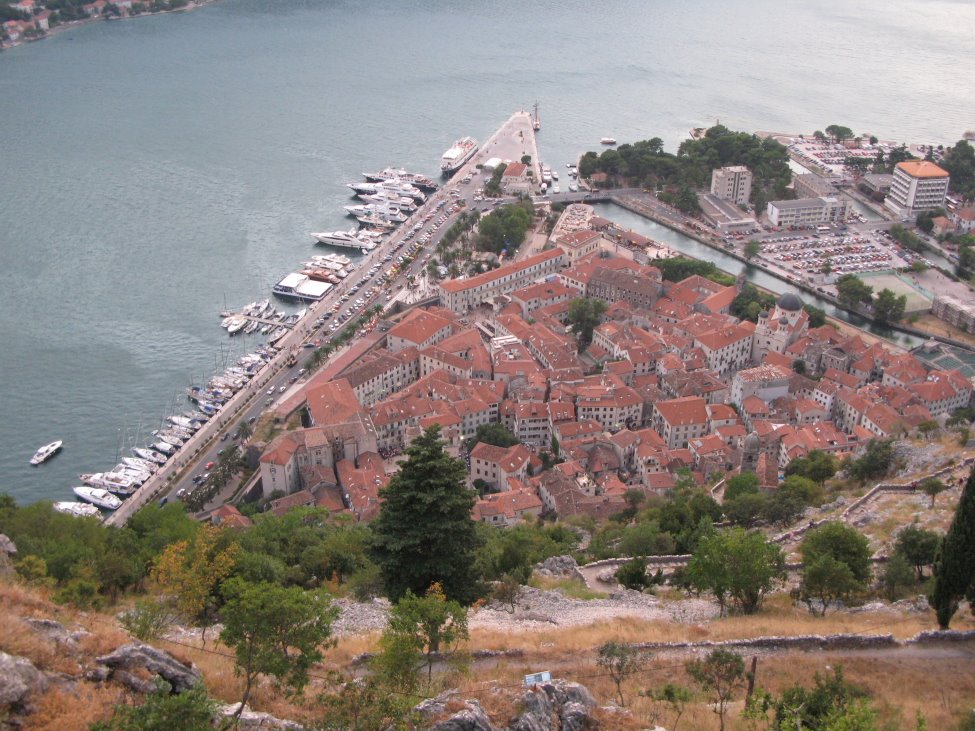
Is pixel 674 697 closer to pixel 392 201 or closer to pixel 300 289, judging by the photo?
pixel 300 289

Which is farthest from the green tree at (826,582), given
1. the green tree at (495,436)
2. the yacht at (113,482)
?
the yacht at (113,482)

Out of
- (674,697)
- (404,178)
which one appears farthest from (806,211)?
(674,697)

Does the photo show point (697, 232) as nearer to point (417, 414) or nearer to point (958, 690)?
point (417, 414)

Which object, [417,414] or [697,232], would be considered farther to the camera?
[697,232]

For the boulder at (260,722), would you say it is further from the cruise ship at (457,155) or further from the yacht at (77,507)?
the cruise ship at (457,155)

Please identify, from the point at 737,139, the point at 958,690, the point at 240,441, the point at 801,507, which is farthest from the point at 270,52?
the point at 958,690
